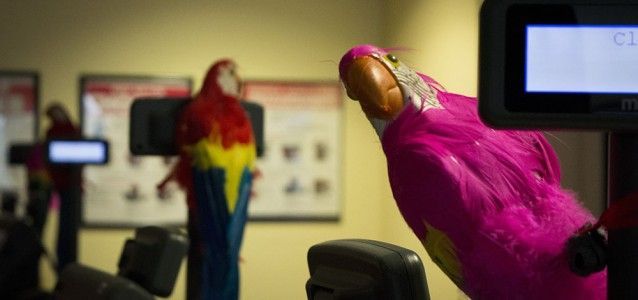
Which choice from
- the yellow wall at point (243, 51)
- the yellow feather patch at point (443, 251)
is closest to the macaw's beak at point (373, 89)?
the yellow feather patch at point (443, 251)

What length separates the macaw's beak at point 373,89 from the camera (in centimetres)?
122

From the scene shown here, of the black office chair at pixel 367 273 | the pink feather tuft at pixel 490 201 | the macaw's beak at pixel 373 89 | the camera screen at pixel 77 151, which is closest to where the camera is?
the black office chair at pixel 367 273

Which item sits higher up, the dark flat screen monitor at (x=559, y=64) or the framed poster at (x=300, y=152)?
the dark flat screen monitor at (x=559, y=64)

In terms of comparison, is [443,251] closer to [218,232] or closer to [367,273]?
[367,273]

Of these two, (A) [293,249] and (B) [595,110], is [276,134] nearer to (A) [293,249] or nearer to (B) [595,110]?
(A) [293,249]

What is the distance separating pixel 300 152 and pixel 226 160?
10.2 feet

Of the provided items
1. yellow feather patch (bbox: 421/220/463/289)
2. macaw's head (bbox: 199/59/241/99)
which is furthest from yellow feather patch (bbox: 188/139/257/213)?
yellow feather patch (bbox: 421/220/463/289)

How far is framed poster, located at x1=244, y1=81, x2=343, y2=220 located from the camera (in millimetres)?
6262

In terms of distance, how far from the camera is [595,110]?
2.23 feet

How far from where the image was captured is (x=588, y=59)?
2.21 ft

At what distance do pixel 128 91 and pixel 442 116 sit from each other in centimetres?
517

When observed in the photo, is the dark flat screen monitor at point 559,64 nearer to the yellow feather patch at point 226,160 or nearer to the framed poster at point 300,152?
the yellow feather patch at point 226,160

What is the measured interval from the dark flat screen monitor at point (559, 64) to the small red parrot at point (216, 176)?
2.44 meters

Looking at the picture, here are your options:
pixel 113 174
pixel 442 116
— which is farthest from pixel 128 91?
pixel 442 116
